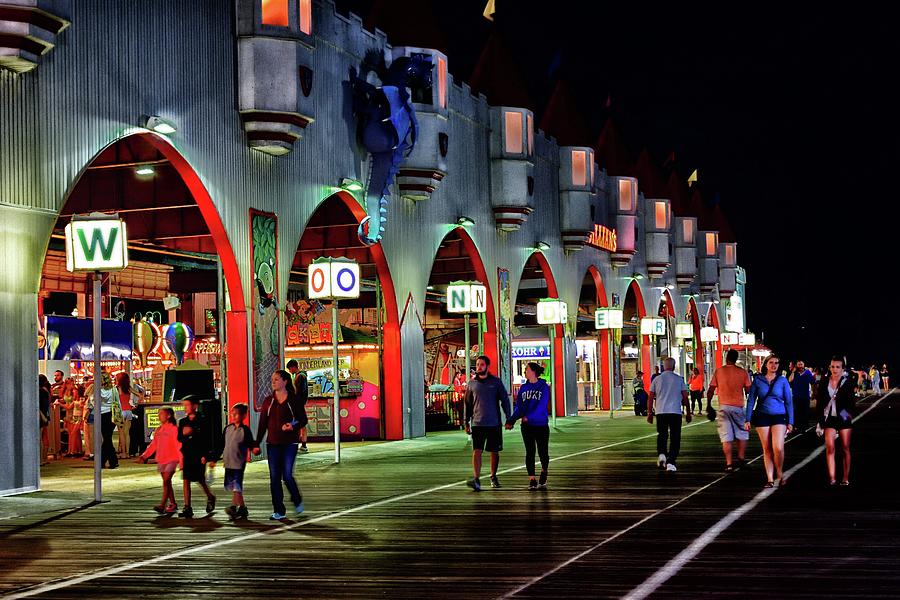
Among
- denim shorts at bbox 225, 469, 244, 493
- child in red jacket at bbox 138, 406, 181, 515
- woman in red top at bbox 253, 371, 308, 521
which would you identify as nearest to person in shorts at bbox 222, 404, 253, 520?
denim shorts at bbox 225, 469, 244, 493

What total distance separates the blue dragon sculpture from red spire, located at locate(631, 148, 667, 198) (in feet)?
102

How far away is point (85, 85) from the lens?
795 inches

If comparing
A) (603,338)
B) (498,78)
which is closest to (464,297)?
(498,78)

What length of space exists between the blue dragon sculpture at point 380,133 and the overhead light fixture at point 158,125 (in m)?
7.17

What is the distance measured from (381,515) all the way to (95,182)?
15012mm

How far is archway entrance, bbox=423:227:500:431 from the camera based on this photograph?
37.5 meters

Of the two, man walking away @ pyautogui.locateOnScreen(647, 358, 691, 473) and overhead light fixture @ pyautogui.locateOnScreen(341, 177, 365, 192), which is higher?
overhead light fixture @ pyautogui.locateOnScreen(341, 177, 365, 192)

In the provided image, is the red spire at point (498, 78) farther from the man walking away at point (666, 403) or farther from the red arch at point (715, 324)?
the red arch at point (715, 324)

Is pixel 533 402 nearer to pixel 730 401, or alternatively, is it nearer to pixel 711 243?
pixel 730 401

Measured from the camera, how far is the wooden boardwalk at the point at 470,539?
1035cm

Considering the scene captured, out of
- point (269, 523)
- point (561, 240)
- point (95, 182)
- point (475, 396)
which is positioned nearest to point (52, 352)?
point (95, 182)

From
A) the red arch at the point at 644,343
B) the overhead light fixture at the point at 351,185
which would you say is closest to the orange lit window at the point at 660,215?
the red arch at the point at 644,343

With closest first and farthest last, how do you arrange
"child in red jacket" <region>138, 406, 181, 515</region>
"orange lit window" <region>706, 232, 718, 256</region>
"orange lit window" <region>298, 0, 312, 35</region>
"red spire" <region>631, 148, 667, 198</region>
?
"child in red jacket" <region>138, 406, 181, 515</region> < "orange lit window" <region>298, 0, 312, 35</region> < "red spire" <region>631, 148, 667, 198</region> < "orange lit window" <region>706, 232, 718, 256</region>

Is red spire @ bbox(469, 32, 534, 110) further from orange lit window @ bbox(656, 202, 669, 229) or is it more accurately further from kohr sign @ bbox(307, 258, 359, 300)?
orange lit window @ bbox(656, 202, 669, 229)
